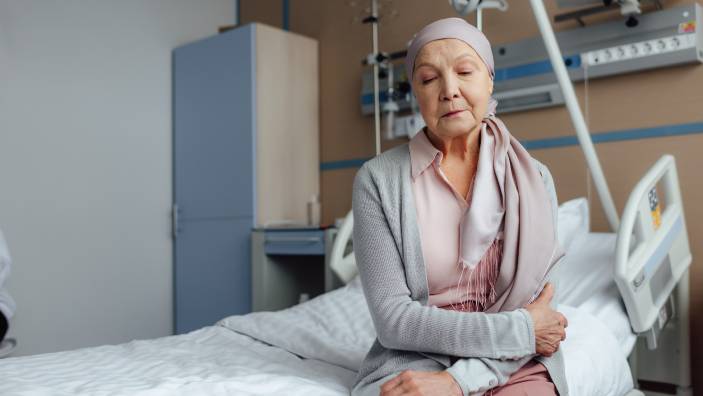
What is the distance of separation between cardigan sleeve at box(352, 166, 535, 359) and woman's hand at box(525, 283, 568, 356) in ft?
0.11

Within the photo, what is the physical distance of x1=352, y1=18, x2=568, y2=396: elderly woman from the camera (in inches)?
48.8

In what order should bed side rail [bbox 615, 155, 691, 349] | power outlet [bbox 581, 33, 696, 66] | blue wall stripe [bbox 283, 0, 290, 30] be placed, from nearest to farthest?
bed side rail [bbox 615, 155, 691, 349]
power outlet [bbox 581, 33, 696, 66]
blue wall stripe [bbox 283, 0, 290, 30]

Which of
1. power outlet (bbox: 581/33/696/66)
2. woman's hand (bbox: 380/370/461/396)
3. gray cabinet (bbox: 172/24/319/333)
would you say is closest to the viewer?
woman's hand (bbox: 380/370/461/396)

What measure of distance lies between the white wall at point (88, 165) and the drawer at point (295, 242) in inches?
36.2

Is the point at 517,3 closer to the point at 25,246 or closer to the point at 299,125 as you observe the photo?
the point at 299,125

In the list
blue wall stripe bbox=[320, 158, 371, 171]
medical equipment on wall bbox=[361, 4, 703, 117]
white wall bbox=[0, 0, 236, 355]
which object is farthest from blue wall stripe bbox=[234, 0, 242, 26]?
medical equipment on wall bbox=[361, 4, 703, 117]

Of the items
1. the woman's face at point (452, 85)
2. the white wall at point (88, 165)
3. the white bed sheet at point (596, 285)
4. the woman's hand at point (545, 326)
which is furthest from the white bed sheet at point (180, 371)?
the white wall at point (88, 165)

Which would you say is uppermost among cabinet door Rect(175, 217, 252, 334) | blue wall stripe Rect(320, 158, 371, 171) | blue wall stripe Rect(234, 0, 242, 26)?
blue wall stripe Rect(234, 0, 242, 26)

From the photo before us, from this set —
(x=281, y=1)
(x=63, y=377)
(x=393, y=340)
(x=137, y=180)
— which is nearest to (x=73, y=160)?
(x=137, y=180)

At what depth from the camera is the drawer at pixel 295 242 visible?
316cm

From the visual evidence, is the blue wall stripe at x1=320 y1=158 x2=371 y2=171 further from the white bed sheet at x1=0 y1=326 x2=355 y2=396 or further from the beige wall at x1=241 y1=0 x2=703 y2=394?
the white bed sheet at x1=0 y1=326 x2=355 y2=396

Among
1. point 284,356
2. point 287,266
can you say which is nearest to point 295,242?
point 287,266

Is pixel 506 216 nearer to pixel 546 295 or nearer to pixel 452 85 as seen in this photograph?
pixel 546 295

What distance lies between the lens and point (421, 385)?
1146mm
